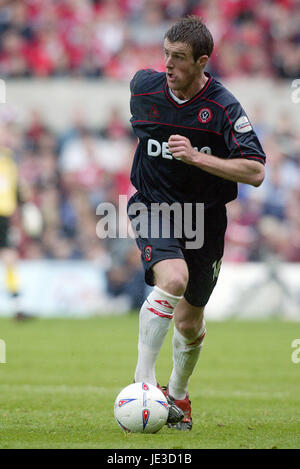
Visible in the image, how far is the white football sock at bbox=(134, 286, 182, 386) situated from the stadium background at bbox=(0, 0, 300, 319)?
30.6ft

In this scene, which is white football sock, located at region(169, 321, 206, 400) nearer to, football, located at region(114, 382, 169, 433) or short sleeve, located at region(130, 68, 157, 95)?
football, located at region(114, 382, 169, 433)

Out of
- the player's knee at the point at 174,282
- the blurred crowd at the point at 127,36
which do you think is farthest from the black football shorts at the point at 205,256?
the blurred crowd at the point at 127,36

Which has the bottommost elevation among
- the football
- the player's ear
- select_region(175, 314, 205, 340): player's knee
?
the football

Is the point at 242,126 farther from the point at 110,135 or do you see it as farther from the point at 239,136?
the point at 110,135

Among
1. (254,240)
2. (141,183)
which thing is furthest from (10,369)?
(254,240)

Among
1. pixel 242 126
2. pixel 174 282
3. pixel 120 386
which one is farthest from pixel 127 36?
pixel 174 282

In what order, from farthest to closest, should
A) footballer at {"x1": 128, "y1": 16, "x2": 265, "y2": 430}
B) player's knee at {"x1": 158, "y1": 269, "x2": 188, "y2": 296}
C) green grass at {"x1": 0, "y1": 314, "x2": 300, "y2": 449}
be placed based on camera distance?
footballer at {"x1": 128, "y1": 16, "x2": 265, "y2": 430} < player's knee at {"x1": 158, "y1": 269, "x2": 188, "y2": 296} < green grass at {"x1": 0, "y1": 314, "x2": 300, "y2": 449}

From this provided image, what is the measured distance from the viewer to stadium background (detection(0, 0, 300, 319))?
51.3ft

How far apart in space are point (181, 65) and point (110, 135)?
12603 millimetres

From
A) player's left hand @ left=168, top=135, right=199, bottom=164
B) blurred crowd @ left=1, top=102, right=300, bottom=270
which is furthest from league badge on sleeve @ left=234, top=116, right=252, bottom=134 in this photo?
blurred crowd @ left=1, top=102, right=300, bottom=270

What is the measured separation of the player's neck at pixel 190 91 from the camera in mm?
5859

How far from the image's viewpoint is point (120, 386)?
799cm

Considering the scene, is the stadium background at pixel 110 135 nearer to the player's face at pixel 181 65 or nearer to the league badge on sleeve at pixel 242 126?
the player's face at pixel 181 65

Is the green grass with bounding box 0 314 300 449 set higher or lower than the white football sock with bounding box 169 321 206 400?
lower
